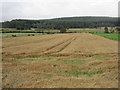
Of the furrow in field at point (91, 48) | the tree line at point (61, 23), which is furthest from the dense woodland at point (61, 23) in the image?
the furrow in field at point (91, 48)

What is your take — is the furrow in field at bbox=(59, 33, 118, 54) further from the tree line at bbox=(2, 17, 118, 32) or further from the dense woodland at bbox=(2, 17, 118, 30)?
the dense woodland at bbox=(2, 17, 118, 30)

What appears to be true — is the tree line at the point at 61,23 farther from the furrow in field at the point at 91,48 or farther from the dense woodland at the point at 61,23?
the furrow in field at the point at 91,48

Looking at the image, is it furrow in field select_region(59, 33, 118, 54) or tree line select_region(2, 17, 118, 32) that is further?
tree line select_region(2, 17, 118, 32)

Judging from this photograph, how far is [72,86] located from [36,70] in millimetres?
4038

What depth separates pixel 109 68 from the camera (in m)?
12.1

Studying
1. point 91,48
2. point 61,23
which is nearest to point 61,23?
point 61,23

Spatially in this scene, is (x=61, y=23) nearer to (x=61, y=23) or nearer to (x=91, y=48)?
(x=61, y=23)

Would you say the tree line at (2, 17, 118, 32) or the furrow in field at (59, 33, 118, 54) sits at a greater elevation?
the tree line at (2, 17, 118, 32)

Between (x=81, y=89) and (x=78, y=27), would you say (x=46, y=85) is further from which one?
(x=78, y=27)

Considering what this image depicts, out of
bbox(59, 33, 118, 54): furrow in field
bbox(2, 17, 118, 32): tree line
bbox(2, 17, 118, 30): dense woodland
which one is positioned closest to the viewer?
bbox(59, 33, 118, 54): furrow in field

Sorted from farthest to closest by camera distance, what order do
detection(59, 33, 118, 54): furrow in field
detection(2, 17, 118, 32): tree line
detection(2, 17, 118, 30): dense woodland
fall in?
detection(2, 17, 118, 30): dense woodland, detection(2, 17, 118, 32): tree line, detection(59, 33, 118, 54): furrow in field

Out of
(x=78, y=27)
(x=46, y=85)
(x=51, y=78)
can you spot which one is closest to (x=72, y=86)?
(x=46, y=85)

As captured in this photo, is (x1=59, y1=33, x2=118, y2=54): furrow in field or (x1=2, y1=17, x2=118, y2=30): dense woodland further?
(x1=2, y1=17, x2=118, y2=30): dense woodland

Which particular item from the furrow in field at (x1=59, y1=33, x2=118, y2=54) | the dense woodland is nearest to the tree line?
the dense woodland
